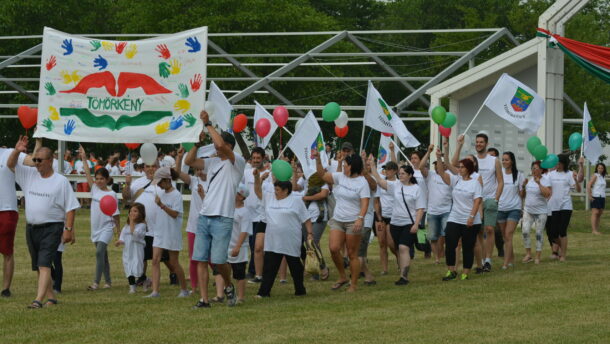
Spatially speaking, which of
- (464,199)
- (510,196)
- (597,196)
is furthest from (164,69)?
(597,196)

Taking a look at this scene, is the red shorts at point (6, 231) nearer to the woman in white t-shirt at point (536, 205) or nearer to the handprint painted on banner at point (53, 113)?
the handprint painted on banner at point (53, 113)

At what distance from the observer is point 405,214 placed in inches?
576

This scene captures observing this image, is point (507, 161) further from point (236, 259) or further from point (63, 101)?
point (63, 101)

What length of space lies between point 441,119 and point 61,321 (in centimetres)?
728

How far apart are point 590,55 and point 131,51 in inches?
427

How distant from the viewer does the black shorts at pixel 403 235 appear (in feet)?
47.8

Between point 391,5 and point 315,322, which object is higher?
point 391,5

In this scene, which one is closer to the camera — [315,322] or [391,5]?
[315,322]

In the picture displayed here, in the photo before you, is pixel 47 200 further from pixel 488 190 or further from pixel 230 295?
pixel 488 190

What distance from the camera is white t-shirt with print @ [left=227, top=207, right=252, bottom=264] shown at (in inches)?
496

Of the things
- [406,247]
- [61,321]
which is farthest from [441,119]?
[61,321]

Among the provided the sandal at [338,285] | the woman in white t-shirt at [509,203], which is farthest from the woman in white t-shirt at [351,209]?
the woman in white t-shirt at [509,203]

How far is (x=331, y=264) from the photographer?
1722 centimetres

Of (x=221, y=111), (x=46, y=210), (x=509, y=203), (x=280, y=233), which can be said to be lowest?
(x=280, y=233)
